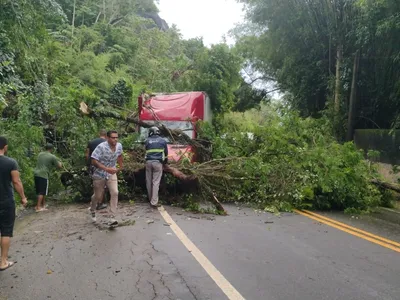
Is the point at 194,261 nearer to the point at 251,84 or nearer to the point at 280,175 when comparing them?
the point at 280,175

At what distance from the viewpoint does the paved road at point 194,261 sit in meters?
4.27

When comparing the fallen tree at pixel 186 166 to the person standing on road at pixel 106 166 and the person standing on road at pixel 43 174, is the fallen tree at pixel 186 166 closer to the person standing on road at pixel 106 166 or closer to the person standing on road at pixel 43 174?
the person standing on road at pixel 43 174

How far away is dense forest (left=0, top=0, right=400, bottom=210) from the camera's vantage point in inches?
385

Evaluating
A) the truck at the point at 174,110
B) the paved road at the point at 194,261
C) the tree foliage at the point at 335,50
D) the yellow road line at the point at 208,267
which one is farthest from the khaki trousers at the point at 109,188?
the tree foliage at the point at 335,50

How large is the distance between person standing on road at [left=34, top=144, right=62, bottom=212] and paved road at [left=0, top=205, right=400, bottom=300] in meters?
1.22

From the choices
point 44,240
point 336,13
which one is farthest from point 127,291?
point 336,13

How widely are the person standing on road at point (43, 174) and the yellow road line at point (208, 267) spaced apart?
3.43 m

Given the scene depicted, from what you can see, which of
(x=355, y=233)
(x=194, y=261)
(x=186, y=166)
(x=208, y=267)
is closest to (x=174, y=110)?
(x=186, y=166)

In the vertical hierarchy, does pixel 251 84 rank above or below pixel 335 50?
below

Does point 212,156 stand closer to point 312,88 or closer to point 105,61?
point 312,88

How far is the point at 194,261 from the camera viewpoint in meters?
5.21

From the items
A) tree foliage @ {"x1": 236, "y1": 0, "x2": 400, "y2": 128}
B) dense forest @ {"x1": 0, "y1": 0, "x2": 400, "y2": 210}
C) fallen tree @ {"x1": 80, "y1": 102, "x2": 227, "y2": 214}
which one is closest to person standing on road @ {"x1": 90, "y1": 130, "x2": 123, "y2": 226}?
fallen tree @ {"x1": 80, "y1": 102, "x2": 227, "y2": 214}

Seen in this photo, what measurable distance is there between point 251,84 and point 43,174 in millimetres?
22480

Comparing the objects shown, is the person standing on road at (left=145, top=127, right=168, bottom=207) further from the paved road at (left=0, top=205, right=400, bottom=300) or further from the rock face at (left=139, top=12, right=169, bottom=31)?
the rock face at (left=139, top=12, right=169, bottom=31)
